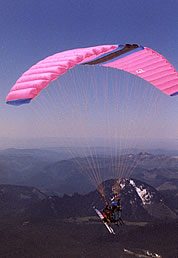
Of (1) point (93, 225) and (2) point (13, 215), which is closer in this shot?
(1) point (93, 225)

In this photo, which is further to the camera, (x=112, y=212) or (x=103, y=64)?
(x=103, y=64)

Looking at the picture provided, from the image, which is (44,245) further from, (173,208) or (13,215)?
(173,208)

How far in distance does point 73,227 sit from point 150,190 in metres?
87.6

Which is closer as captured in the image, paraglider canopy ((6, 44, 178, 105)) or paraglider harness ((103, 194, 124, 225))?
paraglider canopy ((6, 44, 178, 105))

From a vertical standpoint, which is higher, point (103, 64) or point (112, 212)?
point (103, 64)

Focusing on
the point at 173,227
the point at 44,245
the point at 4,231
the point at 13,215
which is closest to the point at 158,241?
the point at 173,227

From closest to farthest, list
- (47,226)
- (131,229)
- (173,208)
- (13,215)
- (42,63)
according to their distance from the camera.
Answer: (42,63) → (131,229) → (47,226) → (13,215) → (173,208)

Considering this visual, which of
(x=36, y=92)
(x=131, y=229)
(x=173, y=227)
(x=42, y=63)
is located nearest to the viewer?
(x=36, y=92)

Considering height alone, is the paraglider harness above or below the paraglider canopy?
below

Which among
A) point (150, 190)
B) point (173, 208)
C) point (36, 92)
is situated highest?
point (36, 92)

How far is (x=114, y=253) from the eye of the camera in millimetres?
81938

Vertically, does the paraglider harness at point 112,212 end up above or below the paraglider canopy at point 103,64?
below

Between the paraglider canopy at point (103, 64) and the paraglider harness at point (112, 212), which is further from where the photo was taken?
the paraglider harness at point (112, 212)

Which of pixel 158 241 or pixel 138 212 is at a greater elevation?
pixel 158 241
